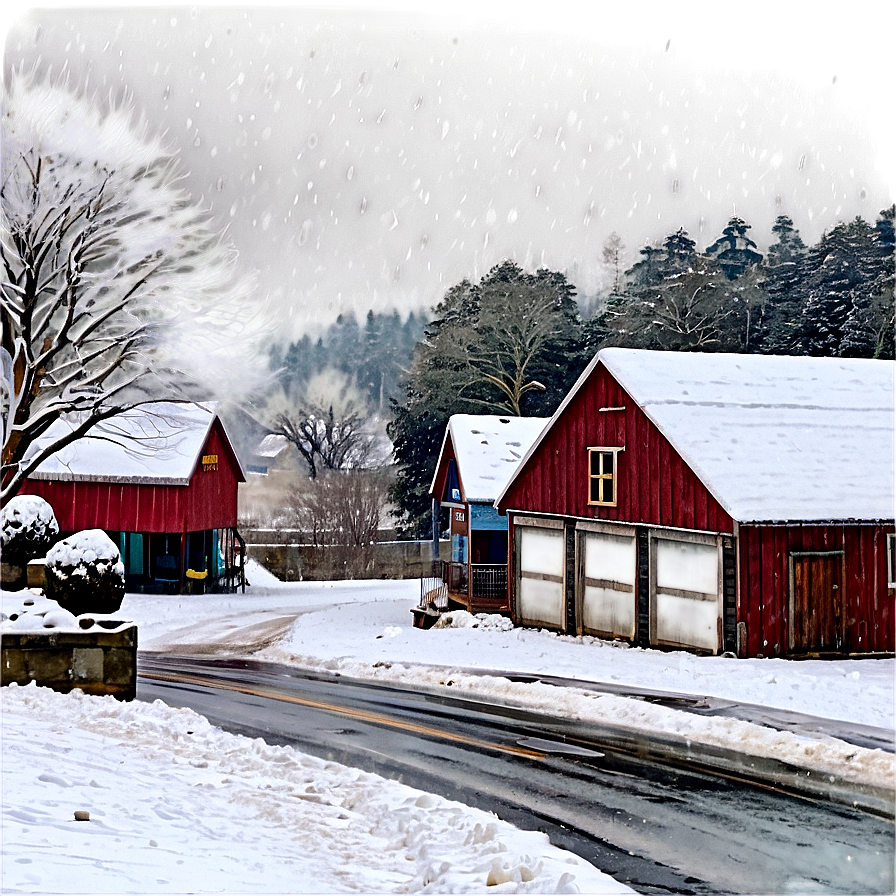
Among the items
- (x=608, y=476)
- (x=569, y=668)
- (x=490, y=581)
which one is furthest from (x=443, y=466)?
(x=569, y=668)

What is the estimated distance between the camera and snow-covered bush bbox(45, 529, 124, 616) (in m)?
15.2

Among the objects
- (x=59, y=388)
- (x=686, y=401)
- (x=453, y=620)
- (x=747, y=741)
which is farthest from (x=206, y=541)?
(x=747, y=741)

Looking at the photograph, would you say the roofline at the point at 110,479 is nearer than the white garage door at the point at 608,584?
No

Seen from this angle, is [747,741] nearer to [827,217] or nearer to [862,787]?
[862,787]

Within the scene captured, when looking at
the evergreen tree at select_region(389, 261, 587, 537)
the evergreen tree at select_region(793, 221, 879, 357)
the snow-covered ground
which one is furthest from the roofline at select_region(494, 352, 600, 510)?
the evergreen tree at select_region(389, 261, 587, 537)

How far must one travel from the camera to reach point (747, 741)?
42.7ft

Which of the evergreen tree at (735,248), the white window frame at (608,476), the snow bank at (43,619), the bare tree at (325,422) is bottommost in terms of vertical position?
the snow bank at (43,619)

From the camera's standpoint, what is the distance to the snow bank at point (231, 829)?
6.05 meters

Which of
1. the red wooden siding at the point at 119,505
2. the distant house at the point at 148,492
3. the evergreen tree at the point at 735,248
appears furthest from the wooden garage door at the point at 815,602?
the evergreen tree at the point at 735,248

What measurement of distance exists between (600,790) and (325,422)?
58767 millimetres

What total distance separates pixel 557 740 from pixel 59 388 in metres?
15.8

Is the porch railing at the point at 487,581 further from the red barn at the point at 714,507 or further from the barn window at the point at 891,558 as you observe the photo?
the barn window at the point at 891,558

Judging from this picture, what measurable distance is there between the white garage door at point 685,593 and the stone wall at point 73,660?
11965 mm

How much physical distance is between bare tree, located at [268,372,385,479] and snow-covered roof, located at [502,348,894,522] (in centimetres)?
4329
